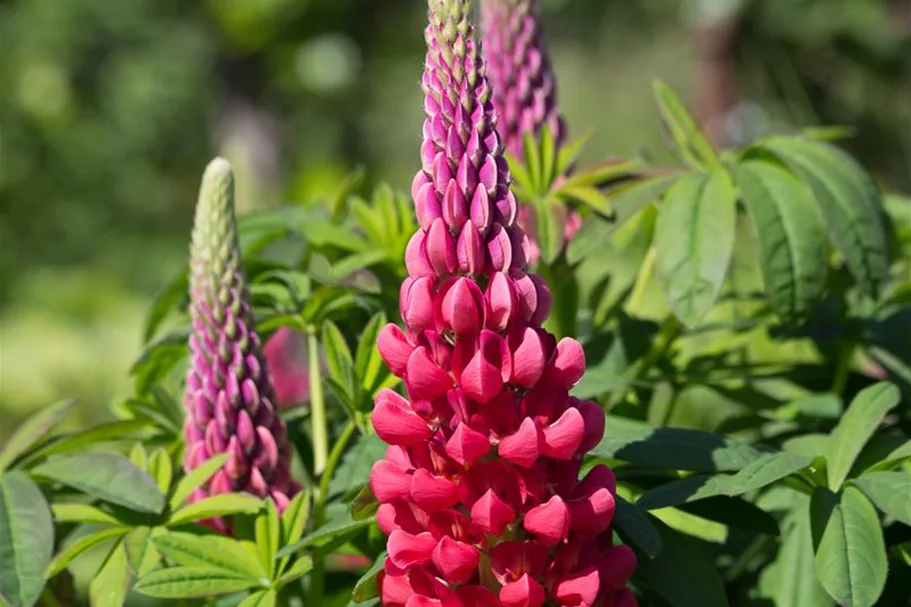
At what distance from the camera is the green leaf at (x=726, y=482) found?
925 millimetres

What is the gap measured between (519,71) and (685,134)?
23cm

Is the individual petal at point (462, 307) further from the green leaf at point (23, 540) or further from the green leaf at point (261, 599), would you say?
the green leaf at point (23, 540)

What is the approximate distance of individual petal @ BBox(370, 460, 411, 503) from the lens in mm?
861

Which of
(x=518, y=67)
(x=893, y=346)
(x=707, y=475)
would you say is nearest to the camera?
(x=707, y=475)

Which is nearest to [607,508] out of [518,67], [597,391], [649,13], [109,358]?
[597,391]

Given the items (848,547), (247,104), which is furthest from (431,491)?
(247,104)

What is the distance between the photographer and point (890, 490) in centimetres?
99

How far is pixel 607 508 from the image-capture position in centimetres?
85

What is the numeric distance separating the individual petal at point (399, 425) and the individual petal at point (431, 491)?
25mm

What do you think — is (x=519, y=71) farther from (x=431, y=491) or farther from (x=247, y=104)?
(x=247, y=104)

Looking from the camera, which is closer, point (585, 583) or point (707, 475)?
point (585, 583)

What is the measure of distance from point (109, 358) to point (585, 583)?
6046 mm

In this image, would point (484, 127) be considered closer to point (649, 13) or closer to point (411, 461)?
point (411, 461)

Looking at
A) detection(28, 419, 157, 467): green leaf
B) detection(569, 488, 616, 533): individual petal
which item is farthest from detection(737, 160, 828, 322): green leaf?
detection(28, 419, 157, 467): green leaf
